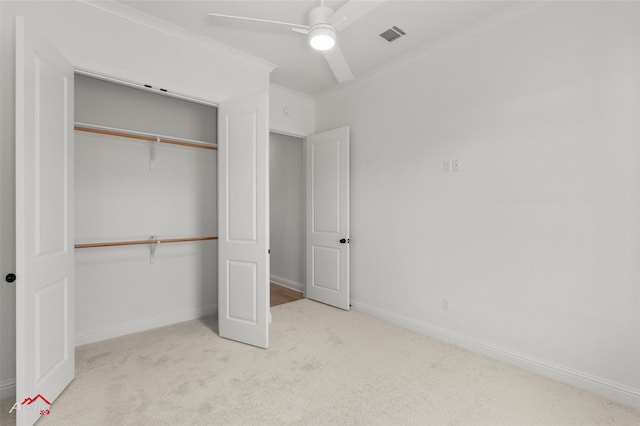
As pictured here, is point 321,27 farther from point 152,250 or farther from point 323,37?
point 152,250

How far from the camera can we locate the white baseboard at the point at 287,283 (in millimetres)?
4804

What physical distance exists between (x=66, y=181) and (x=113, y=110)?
1.24m

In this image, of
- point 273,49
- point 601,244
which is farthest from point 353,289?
point 273,49

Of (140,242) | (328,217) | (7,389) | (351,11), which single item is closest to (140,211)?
(140,242)

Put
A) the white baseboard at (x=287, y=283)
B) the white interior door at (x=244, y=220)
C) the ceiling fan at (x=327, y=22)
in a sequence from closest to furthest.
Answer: the ceiling fan at (x=327, y=22) < the white interior door at (x=244, y=220) < the white baseboard at (x=287, y=283)

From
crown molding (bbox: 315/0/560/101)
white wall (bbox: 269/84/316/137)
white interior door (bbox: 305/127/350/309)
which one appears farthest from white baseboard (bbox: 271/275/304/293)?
crown molding (bbox: 315/0/560/101)

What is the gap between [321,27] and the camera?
204 centimetres

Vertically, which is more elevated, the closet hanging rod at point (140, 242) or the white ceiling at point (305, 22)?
the white ceiling at point (305, 22)

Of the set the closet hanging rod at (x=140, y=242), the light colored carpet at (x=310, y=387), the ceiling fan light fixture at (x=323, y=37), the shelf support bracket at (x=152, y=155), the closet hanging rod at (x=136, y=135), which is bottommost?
the light colored carpet at (x=310, y=387)

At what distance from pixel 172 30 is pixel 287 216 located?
119 inches

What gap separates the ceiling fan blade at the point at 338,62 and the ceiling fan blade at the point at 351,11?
0.65ft

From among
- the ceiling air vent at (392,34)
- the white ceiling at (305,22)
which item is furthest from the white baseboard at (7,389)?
the ceiling air vent at (392,34)

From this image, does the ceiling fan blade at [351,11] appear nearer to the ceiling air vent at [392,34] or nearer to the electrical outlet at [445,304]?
the ceiling air vent at [392,34]

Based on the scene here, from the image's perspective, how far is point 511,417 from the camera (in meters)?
1.86
